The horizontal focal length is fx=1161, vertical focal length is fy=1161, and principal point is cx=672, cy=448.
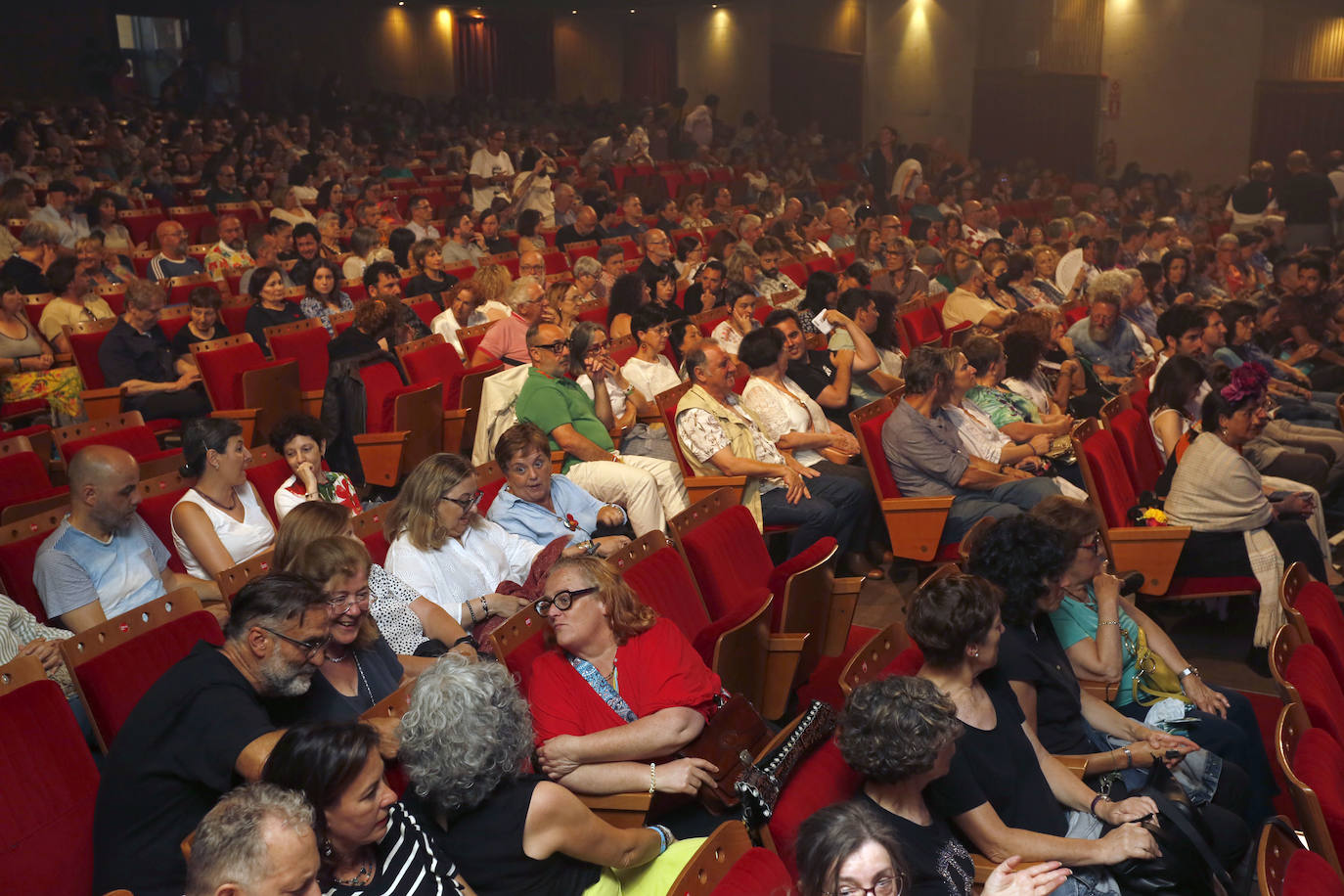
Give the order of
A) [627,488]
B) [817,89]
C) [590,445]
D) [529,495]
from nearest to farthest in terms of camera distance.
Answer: [529,495] < [627,488] < [590,445] < [817,89]

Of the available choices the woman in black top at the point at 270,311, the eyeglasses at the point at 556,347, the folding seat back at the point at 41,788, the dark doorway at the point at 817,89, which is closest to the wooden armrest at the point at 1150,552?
the eyeglasses at the point at 556,347

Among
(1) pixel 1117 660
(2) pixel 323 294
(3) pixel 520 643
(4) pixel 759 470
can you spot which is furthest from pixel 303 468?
(2) pixel 323 294

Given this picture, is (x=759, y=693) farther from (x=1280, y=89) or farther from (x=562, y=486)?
A: (x=1280, y=89)

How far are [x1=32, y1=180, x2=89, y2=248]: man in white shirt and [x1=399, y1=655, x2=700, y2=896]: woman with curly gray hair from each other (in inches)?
303

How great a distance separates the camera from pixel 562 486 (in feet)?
12.9

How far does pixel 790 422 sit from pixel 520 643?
246 centimetres

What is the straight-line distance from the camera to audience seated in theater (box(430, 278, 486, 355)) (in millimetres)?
6285

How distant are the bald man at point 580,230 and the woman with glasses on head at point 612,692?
7190 mm

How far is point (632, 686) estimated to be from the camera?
2.58 m

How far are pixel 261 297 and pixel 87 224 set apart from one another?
148 inches

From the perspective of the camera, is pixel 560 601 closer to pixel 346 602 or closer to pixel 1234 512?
pixel 346 602

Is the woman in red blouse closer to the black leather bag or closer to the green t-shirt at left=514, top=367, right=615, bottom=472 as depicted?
the black leather bag

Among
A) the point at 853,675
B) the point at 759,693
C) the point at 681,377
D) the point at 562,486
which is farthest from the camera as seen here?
the point at 681,377

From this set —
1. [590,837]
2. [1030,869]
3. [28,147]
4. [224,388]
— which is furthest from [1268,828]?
[28,147]
